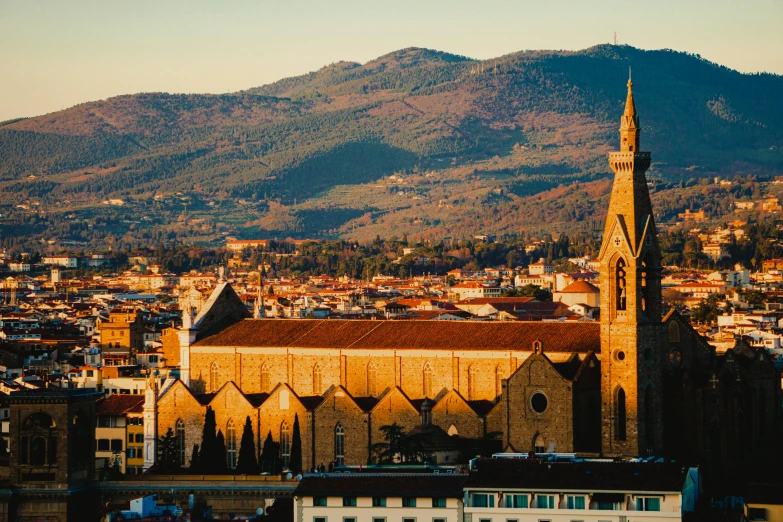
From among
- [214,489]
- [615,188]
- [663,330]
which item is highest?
[615,188]

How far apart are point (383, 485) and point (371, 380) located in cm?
2010

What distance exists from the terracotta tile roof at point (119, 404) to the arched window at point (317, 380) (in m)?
7.84

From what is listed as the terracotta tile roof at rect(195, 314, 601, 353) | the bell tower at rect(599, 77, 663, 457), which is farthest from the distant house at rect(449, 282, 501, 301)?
the bell tower at rect(599, 77, 663, 457)

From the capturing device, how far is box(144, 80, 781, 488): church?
65.4 meters

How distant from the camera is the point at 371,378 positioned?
72750 mm

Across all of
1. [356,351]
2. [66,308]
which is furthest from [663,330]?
[66,308]

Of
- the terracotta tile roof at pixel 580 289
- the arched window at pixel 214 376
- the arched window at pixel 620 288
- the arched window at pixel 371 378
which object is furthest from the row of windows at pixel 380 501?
the terracotta tile roof at pixel 580 289

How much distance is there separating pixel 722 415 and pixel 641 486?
16113 millimetres

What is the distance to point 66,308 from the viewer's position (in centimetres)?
16700

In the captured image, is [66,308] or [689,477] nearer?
[689,477]

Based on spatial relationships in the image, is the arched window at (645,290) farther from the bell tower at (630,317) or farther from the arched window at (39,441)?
the arched window at (39,441)

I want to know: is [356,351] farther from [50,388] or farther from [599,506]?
[599,506]

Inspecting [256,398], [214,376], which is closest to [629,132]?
[256,398]

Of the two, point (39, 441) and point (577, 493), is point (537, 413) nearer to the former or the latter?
point (577, 493)
